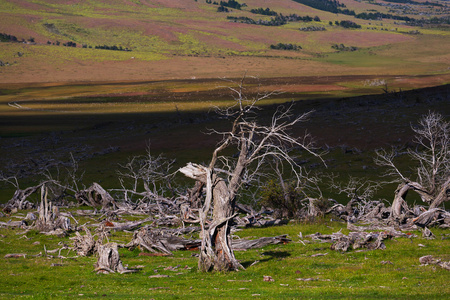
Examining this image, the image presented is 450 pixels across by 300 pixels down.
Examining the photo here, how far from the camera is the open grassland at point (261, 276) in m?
14.4

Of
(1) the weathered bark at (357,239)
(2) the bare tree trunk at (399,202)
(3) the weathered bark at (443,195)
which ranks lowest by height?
(1) the weathered bark at (357,239)

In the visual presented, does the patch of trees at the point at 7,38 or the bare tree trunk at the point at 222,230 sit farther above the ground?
the bare tree trunk at the point at 222,230

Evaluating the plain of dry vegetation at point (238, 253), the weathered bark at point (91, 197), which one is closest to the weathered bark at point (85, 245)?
the plain of dry vegetation at point (238, 253)

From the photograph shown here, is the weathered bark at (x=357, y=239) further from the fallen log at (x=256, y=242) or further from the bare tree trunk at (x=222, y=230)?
the bare tree trunk at (x=222, y=230)

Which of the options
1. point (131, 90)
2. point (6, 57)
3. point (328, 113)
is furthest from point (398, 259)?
point (6, 57)

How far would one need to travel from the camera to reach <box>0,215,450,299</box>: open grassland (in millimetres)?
14379

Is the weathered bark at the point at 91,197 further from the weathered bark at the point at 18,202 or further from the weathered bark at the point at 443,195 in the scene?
the weathered bark at the point at 443,195

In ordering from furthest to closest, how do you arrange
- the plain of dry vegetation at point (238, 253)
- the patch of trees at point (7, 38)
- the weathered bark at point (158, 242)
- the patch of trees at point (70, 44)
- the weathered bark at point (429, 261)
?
the patch of trees at point (70, 44), the patch of trees at point (7, 38), the weathered bark at point (158, 242), the weathered bark at point (429, 261), the plain of dry vegetation at point (238, 253)

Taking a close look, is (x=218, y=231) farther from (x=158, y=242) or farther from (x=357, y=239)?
(x=357, y=239)

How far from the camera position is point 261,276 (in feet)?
55.7

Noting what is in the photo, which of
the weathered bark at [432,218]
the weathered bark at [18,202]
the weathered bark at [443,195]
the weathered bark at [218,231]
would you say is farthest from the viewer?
the weathered bark at [18,202]

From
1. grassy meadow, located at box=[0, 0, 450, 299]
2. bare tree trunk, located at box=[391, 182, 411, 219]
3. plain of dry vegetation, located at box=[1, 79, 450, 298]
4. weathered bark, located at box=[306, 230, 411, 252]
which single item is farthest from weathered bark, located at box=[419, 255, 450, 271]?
bare tree trunk, located at box=[391, 182, 411, 219]

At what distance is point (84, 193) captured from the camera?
35781 millimetres

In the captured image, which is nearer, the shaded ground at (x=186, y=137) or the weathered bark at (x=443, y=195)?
Answer: the weathered bark at (x=443, y=195)
